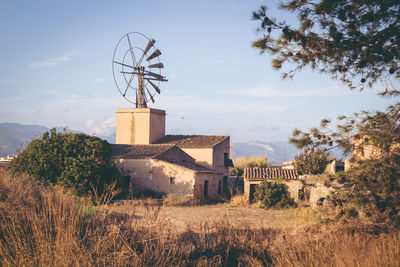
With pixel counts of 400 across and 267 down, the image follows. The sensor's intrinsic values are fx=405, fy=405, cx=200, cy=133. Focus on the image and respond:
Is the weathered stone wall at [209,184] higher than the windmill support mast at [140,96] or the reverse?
the reverse

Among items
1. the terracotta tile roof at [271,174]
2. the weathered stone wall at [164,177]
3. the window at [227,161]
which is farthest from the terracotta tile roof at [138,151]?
the window at [227,161]

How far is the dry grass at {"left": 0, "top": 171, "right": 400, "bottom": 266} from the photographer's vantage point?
6.50 metres

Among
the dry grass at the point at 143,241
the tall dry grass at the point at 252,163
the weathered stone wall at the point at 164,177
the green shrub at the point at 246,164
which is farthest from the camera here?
the tall dry grass at the point at 252,163

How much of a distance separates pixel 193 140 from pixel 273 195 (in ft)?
41.6

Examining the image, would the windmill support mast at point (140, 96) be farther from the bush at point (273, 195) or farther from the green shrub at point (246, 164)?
the bush at point (273, 195)

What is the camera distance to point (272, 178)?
24.4 metres

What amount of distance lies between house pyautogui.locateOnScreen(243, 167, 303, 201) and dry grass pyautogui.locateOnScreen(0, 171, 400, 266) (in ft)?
41.6

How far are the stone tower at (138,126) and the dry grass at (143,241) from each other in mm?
22708

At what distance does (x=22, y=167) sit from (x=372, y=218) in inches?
803

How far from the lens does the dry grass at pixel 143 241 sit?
21.3 ft

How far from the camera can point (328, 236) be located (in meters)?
8.69

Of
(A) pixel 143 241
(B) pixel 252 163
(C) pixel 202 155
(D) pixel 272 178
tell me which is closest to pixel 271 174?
(D) pixel 272 178

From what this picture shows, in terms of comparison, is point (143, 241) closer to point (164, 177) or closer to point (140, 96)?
point (164, 177)

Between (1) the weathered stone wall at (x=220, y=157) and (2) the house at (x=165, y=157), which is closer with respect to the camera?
(2) the house at (x=165, y=157)
